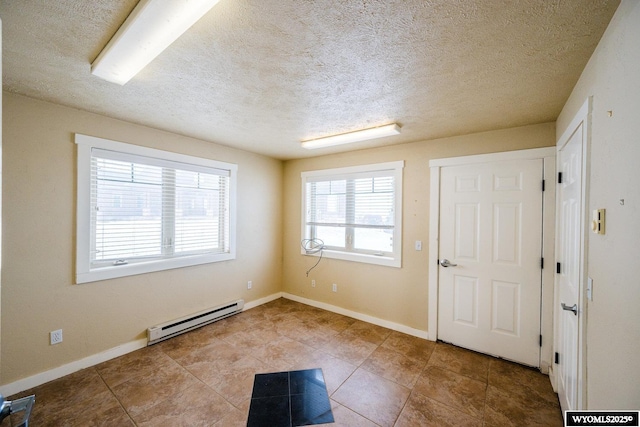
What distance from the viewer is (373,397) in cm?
205

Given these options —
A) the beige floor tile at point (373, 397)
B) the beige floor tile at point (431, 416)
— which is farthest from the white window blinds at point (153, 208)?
the beige floor tile at point (431, 416)

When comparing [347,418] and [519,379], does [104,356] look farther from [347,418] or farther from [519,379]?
[519,379]

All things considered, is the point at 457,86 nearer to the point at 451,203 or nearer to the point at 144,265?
the point at 451,203

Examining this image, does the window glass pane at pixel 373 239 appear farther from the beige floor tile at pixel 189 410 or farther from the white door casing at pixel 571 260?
the beige floor tile at pixel 189 410

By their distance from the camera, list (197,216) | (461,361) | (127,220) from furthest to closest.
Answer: (197,216)
(127,220)
(461,361)

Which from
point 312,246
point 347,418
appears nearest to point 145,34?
point 347,418

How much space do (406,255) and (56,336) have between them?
357 centimetres

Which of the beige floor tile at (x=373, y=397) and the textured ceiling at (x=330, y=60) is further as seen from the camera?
the beige floor tile at (x=373, y=397)

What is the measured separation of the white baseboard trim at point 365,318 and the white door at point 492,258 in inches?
10.7

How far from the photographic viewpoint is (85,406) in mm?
1905

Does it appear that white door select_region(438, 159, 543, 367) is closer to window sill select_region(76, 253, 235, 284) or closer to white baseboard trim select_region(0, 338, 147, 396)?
window sill select_region(76, 253, 235, 284)

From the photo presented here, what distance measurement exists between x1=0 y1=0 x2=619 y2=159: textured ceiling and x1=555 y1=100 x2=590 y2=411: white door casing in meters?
0.42

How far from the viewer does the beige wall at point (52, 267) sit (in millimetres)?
2039

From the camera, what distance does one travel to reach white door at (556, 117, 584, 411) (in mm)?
1567
